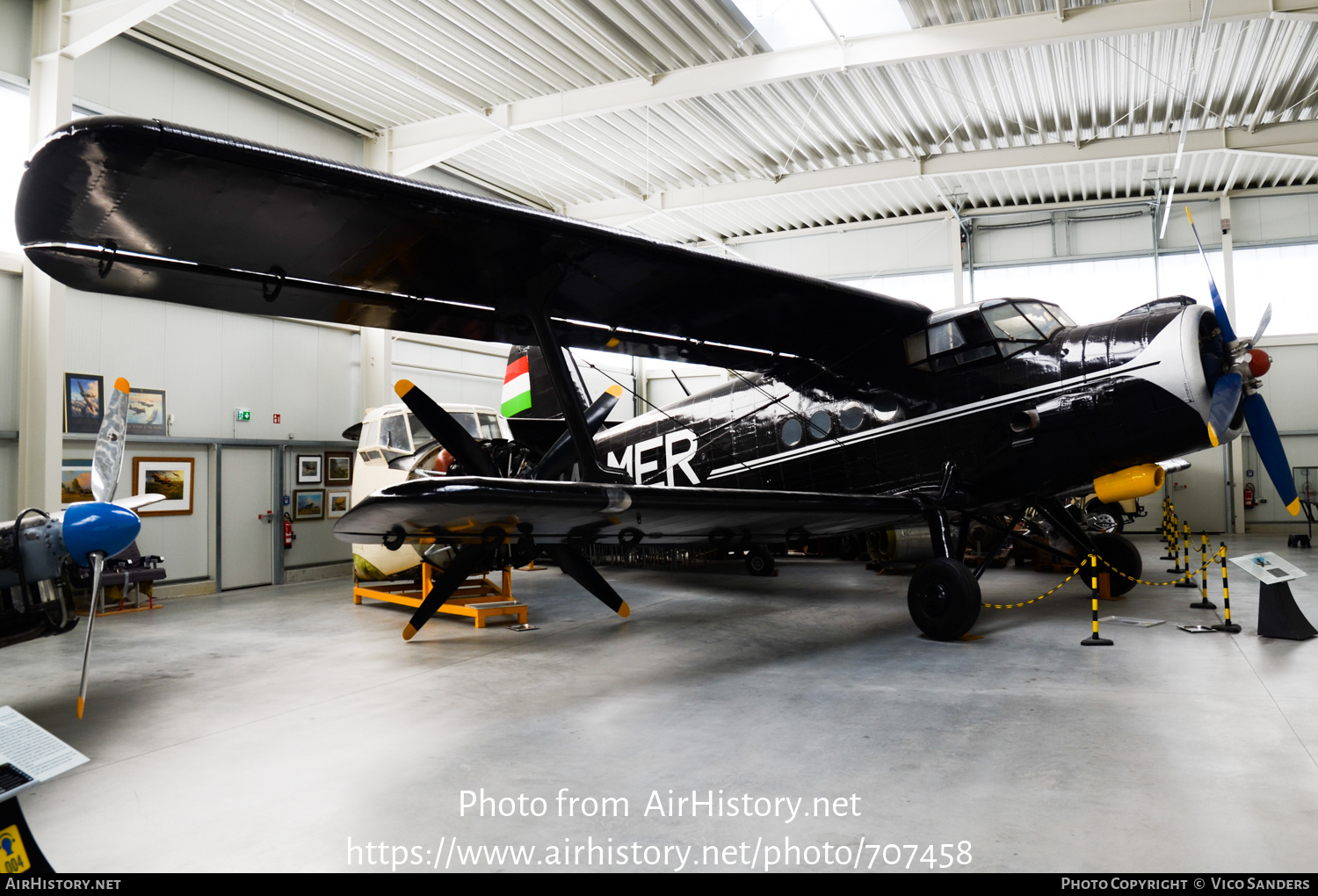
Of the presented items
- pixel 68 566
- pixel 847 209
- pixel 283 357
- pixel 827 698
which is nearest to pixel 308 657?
pixel 68 566

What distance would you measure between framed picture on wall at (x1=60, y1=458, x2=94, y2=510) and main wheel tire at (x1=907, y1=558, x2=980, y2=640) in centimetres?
986

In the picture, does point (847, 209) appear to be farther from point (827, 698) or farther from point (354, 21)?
point (827, 698)

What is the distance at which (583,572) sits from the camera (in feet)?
22.8

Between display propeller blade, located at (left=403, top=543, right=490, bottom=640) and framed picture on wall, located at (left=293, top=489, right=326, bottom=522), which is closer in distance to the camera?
display propeller blade, located at (left=403, top=543, right=490, bottom=640)

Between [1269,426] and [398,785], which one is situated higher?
[1269,426]

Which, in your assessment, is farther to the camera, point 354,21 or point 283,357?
point 283,357

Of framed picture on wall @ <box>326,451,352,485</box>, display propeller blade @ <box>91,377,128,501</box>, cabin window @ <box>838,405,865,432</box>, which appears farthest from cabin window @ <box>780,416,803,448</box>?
framed picture on wall @ <box>326,451,352,485</box>

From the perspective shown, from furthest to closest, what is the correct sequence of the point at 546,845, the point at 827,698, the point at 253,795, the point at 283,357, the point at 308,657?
1. the point at 283,357
2. the point at 308,657
3. the point at 827,698
4. the point at 253,795
5. the point at 546,845

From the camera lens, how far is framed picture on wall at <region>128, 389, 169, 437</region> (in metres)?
10.5

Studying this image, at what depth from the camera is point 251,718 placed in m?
4.70

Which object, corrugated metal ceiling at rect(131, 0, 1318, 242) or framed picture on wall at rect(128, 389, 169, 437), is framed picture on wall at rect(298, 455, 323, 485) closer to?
framed picture on wall at rect(128, 389, 169, 437)

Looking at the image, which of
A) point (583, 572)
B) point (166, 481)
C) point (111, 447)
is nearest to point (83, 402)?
point (166, 481)

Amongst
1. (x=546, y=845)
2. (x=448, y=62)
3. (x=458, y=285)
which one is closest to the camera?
(x=546, y=845)

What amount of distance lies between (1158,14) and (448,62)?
1003 centimetres
